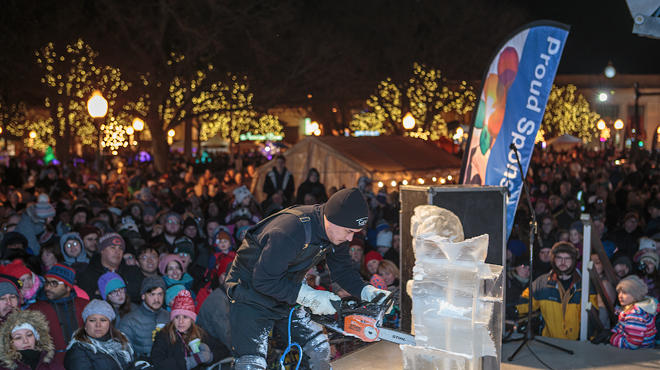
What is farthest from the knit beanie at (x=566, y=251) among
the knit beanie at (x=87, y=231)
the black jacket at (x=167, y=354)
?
the knit beanie at (x=87, y=231)

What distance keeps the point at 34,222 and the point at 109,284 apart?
4.10 meters

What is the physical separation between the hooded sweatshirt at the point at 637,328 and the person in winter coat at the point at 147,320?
4.53 meters

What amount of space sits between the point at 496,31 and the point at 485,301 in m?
30.1

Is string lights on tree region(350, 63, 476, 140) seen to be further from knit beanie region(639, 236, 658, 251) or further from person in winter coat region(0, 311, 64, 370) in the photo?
person in winter coat region(0, 311, 64, 370)

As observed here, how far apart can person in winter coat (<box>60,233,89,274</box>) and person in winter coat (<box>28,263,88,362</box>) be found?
1528 mm

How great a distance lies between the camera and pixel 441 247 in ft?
13.5

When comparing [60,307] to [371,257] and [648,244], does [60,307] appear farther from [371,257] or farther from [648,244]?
[648,244]

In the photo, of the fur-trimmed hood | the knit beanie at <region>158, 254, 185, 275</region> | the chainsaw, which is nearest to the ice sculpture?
the chainsaw

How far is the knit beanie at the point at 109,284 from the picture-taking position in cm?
625

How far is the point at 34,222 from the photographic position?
959 centimetres

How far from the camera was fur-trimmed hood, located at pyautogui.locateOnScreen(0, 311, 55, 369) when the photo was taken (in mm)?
4703

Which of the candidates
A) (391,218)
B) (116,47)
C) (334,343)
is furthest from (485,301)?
(116,47)

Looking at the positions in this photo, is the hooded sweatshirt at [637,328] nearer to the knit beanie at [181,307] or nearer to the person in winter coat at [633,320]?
the person in winter coat at [633,320]

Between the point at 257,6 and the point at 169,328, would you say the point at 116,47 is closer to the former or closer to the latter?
the point at 257,6
